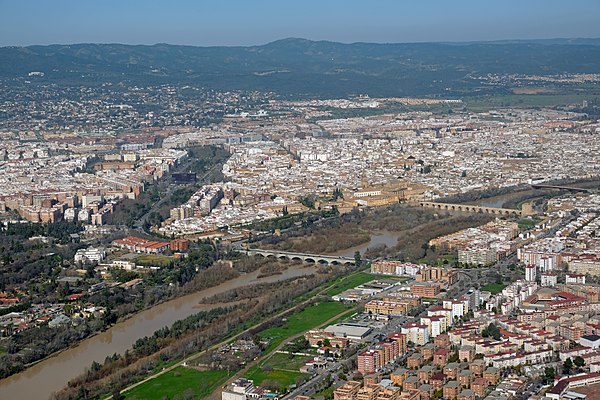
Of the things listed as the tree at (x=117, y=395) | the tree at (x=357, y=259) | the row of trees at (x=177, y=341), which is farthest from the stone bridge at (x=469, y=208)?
the tree at (x=117, y=395)

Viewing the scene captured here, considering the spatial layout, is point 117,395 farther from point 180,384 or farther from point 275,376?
point 275,376

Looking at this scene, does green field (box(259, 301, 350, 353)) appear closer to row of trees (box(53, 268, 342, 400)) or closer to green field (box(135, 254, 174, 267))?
row of trees (box(53, 268, 342, 400))

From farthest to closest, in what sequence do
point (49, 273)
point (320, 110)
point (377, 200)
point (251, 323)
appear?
point (320, 110), point (377, 200), point (49, 273), point (251, 323)

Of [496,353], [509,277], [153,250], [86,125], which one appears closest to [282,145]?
[86,125]

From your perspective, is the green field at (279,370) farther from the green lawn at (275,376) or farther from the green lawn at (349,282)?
the green lawn at (349,282)

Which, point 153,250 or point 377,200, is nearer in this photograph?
point 153,250

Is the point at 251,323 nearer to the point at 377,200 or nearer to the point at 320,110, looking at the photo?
the point at 377,200
